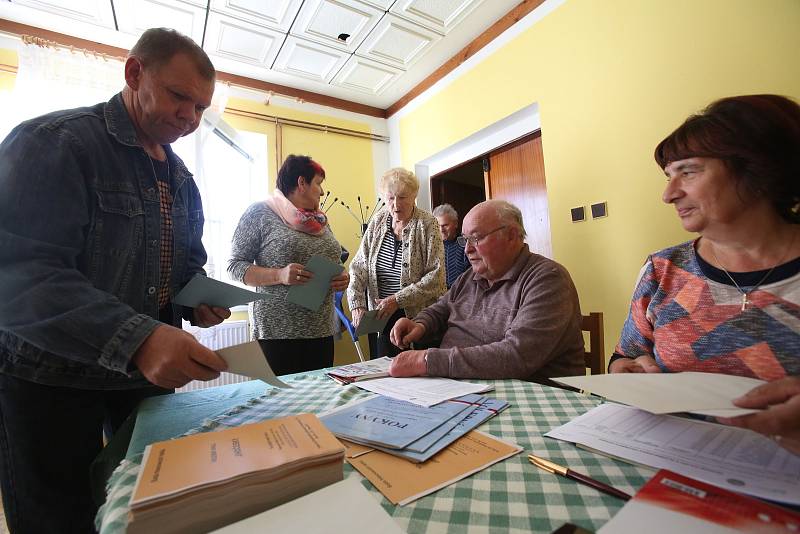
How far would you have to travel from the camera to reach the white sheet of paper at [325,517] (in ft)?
1.23

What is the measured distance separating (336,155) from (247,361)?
Result: 11.3 ft

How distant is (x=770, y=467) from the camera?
47cm

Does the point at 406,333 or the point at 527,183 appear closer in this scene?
the point at 406,333

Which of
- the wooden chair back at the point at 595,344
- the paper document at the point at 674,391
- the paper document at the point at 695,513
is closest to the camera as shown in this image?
the paper document at the point at 695,513

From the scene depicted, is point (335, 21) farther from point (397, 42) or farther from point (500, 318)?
point (500, 318)

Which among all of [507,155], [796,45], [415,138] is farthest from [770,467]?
[415,138]

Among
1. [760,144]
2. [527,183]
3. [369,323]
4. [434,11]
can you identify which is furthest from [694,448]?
[434,11]

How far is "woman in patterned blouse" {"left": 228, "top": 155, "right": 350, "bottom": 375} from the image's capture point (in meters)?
1.67

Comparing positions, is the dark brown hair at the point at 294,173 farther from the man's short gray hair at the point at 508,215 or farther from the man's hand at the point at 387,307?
the man's short gray hair at the point at 508,215

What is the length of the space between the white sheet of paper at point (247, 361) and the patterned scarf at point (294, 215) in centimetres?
119

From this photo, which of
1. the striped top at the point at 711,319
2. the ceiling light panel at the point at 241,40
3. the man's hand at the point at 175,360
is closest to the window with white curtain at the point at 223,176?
the ceiling light panel at the point at 241,40

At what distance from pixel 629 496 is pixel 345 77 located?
3.67 m

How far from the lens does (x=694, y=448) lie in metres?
0.53

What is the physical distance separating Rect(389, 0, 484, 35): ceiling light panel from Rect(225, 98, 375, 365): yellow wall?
1406 millimetres
